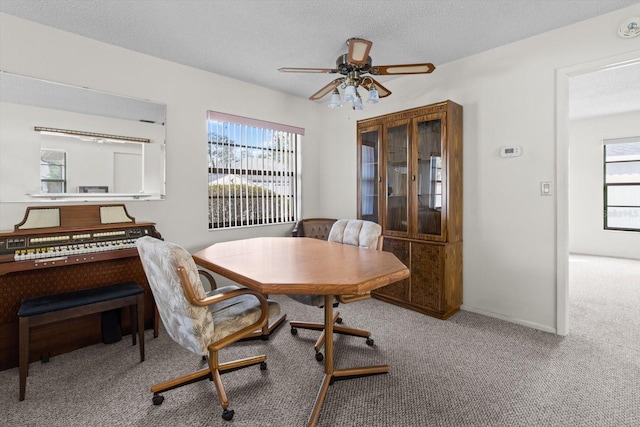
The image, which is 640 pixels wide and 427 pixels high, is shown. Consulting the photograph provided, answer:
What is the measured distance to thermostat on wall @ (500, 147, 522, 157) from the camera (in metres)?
2.88

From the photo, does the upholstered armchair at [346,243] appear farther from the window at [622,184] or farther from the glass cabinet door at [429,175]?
the window at [622,184]

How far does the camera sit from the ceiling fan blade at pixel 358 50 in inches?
78.8

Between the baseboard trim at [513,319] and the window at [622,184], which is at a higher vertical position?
the window at [622,184]

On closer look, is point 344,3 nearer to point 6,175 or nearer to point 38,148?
point 38,148

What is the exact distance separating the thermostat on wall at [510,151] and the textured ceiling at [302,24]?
3.13 ft

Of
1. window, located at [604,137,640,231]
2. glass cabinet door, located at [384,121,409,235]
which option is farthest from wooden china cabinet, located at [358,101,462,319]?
window, located at [604,137,640,231]

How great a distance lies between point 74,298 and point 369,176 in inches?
117

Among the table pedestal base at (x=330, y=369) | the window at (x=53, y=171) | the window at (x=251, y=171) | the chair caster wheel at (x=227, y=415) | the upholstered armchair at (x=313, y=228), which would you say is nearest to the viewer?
the chair caster wheel at (x=227, y=415)

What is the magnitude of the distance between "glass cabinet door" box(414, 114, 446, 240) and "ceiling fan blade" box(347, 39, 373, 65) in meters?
1.22

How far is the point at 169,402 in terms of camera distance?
6.03ft

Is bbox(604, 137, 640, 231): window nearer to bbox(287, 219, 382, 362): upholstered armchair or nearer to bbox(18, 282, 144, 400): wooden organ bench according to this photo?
bbox(287, 219, 382, 362): upholstered armchair

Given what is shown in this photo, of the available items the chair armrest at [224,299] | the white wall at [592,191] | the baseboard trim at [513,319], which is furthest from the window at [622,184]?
the chair armrest at [224,299]

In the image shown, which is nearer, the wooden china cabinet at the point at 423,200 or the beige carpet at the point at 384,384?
the beige carpet at the point at 384,384

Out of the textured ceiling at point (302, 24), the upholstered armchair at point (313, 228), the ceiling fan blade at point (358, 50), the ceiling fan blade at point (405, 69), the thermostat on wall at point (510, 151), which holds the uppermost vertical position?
the textured ceiling at point (302, 24)
